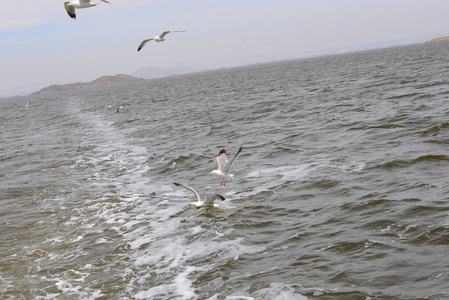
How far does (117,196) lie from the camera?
13.6 m

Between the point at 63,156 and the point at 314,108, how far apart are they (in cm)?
1486

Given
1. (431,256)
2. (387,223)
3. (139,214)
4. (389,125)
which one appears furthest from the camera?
(389,125)

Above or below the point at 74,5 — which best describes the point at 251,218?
below

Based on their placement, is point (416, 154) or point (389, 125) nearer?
point (416, 154)

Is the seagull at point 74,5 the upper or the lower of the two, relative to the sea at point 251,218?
upper

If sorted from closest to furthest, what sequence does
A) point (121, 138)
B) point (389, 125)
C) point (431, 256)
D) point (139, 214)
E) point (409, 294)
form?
point (409, 294) < point (431, 256) < point (139, 214) < point (389, 125) < point (121, 138)

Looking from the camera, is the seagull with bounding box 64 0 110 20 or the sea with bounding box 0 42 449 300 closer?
the sea with bounding box 0 42 449 300

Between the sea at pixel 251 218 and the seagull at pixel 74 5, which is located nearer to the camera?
the sea at pixel 251 218

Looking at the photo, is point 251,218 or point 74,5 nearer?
point 251,218

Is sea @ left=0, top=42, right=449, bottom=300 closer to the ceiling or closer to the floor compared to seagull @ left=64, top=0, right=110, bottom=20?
closer to the floor

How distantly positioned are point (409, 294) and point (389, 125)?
12.4 meters

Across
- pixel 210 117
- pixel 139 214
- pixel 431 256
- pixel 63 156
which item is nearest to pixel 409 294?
pixel 431 256

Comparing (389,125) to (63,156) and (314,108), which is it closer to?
(314,108)

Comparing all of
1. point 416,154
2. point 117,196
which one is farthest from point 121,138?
point 416,154
